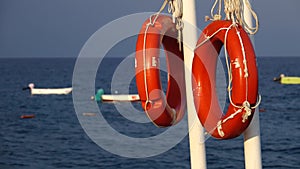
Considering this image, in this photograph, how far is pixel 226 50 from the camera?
4.23m

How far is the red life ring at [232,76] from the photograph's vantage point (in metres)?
4.01

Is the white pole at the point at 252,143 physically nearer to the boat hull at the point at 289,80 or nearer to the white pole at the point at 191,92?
the white pole at the point at 191,92

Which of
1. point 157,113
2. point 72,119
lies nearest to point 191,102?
point 157,113

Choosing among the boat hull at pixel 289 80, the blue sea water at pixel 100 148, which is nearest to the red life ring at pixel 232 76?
the blue sea water at pixel 100 148

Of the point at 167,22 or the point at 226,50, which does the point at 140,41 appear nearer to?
the point at 167,22

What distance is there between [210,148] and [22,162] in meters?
7.55

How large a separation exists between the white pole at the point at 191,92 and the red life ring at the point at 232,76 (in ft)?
0.59

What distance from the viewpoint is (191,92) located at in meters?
4.70

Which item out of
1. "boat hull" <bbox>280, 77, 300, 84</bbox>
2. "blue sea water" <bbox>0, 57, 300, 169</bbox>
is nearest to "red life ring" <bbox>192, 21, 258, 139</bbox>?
"blue sea water" <bbox>0, 57, 300, 169</bbox>

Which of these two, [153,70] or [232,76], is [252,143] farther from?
[153,70]

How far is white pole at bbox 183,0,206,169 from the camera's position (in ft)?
15.0

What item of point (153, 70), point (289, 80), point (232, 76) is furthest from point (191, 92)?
point (289, 80)

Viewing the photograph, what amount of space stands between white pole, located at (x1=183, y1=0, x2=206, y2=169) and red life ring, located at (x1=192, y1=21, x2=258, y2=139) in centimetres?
18

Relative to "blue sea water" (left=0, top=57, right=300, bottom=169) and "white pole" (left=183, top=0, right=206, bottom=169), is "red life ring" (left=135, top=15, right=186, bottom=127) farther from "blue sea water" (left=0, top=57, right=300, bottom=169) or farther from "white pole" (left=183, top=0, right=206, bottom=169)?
"blue sea water" (left=0, top=57, right=300, bottom=169)
